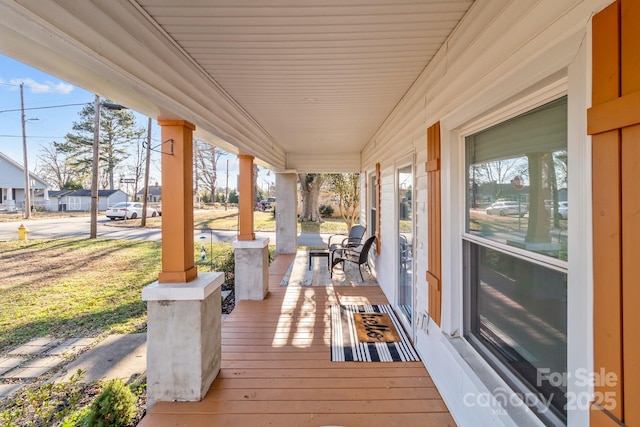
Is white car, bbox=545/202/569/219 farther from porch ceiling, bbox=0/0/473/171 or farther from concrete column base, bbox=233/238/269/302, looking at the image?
concrete column base, bbox=233/238/269/302

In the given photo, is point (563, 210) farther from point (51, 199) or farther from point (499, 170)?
point (51, 199)

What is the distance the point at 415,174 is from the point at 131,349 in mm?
3719

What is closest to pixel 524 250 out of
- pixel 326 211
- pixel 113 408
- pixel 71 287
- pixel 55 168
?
pixel 113 408

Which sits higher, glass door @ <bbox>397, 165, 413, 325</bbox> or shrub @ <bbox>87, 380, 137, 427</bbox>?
glass door @ <bbox>397, 165, 413, 325</bbox>

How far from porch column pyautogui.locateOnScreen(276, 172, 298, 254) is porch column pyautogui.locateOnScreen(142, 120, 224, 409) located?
5226mm

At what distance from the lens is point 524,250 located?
1.38 metres

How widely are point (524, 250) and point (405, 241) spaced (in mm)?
2138

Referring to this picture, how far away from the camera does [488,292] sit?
70.0 inches

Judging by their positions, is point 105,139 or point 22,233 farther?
point 105,139

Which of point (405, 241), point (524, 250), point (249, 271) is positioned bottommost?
point (249, 271)

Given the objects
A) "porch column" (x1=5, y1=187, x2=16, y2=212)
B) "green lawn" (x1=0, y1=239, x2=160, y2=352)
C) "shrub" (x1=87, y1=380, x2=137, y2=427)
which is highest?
"porch column" (x1=5, y1=187, x2=16, y2=212)

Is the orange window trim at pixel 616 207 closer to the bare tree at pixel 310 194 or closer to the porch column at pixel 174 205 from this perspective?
the porch column at pixel 174 205

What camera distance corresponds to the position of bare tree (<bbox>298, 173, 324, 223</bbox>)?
14.8 metres

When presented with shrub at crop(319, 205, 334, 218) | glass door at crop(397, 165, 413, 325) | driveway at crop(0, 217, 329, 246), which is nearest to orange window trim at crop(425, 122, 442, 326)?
glass door at crop(397, 165, 413, 325)
